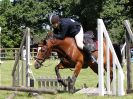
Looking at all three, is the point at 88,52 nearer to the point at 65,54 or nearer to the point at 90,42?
the point at 90,42

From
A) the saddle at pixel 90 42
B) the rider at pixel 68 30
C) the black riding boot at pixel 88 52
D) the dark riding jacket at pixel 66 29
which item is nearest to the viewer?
the rider at pixel 68 30

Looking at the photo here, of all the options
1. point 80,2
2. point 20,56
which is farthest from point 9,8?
point 20,56

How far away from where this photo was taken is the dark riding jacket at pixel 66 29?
1153 cm

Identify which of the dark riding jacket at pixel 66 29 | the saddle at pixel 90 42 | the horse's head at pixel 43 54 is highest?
the dark riding jacket at pixel 66 29

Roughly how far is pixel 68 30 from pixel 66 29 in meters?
0.24

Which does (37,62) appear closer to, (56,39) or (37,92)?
(56,39)

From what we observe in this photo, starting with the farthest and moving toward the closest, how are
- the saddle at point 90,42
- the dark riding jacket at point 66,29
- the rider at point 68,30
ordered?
the saddle at point 90,42 → the dark riding jacket at point 66,29 → the rider at point 68,30

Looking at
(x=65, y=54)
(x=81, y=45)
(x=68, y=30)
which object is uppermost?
(x=68, y=30)

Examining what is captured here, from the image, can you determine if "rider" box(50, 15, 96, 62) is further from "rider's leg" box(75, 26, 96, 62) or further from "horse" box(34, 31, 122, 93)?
"horse" box(34, 31, 122, 93)

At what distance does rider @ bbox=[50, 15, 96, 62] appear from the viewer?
11399 mm

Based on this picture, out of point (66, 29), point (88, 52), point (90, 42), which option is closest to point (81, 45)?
point (88, 52)

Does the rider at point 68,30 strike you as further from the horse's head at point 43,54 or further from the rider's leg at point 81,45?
the horse's head at point 43,54

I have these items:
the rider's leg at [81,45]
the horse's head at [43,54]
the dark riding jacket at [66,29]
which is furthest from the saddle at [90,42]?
the horse's head at [43,54]

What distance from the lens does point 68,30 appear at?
1184 centimetres
